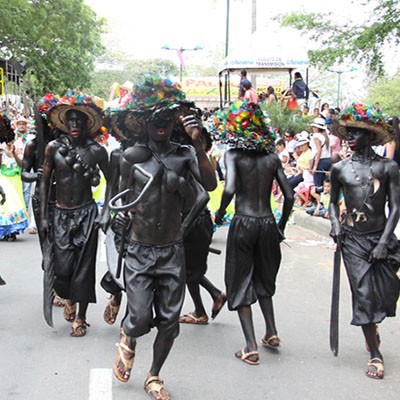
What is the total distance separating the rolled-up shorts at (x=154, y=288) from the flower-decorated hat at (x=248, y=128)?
1.29 meters

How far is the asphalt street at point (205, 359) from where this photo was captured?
4.61 m

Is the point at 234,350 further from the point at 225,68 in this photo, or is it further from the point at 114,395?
the point at 225,68

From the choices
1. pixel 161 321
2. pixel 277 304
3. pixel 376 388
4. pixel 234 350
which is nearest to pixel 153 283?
pixel 161 321

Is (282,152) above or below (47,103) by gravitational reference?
below

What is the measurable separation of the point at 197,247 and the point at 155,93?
2135 millimetres

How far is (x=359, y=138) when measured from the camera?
200 inches

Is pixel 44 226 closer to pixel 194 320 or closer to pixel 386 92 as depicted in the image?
pixel 194 320

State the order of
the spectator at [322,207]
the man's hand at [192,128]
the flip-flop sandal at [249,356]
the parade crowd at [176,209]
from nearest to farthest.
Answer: the man's hand at [192,128]
the parade crowd at [176,209]
the flip-flop sandal at [249,356]
the spectator at [322,207]

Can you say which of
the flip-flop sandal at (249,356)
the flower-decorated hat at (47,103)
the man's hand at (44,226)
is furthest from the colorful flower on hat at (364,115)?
the man's hand at (44,226)

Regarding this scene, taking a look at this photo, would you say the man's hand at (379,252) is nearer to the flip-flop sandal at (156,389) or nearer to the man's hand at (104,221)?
the flip-flop sandal at (156,389)

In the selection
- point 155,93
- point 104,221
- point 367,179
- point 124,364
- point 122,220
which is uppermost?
point 155,93

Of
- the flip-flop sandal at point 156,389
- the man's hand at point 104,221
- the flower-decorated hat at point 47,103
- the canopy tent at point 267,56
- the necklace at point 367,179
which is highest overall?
the canopy tent at point 267,56

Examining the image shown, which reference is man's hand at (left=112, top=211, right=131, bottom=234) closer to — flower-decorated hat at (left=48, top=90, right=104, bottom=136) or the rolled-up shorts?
the rolled-up shorts

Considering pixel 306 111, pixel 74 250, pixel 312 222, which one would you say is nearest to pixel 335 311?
pixel 74 250
